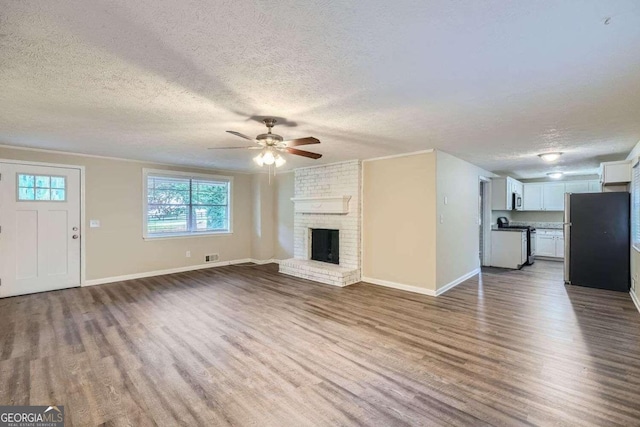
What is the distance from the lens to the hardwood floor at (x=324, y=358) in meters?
1.97

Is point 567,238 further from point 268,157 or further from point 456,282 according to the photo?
point 268,157

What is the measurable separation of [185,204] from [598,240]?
308 inches

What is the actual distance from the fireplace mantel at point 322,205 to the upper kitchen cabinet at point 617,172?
428 centimetres

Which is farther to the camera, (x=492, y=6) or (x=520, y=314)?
(x=520, y=314)

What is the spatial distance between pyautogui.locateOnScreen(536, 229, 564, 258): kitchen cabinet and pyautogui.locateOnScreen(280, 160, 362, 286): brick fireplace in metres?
5.68

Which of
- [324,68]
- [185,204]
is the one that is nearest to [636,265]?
[324,68]

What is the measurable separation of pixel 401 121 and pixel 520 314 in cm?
293

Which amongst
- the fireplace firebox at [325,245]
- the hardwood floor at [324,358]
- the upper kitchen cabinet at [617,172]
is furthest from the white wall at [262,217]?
the upper kitchen cabinet at [617,172]

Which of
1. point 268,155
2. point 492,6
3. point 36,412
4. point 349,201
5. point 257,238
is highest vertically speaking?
point 492,6

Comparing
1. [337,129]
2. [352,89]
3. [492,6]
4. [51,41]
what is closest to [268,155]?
[337,129]

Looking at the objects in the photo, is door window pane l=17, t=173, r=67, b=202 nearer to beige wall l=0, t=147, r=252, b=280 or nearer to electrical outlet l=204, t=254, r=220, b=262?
beige wall l=0, t=147, r=252, b=280

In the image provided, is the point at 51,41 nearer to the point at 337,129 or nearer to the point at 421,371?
the point at 337,129

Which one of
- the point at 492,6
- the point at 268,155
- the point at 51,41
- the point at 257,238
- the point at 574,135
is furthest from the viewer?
the point at 257,238

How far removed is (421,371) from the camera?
8.02ft
